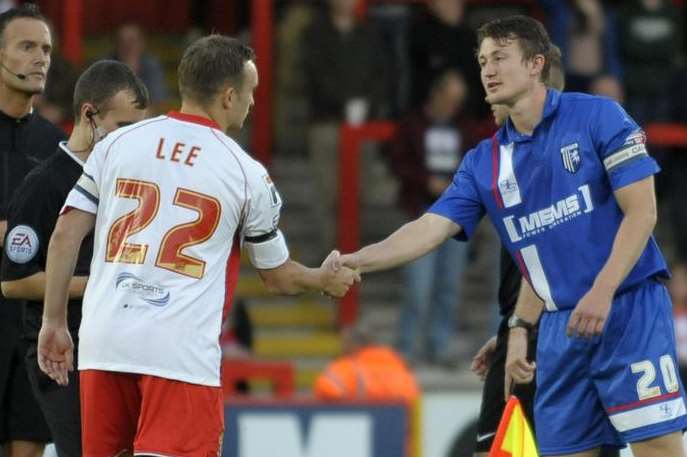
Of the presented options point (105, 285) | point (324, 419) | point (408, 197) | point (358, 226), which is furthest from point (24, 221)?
point (358, 226)

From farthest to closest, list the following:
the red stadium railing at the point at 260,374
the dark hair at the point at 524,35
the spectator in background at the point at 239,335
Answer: the spectator in background at the point at 239,335 < the red stadium railing at the point at 260,374 < the dark hair at the point at 524,35

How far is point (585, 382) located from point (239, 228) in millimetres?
1391

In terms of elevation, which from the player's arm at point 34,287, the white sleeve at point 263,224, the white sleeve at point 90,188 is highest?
the white sleeve at point 90,188

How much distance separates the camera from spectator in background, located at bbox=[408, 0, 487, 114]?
41.5ft

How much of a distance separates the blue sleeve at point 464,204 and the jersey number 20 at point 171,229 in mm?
1123

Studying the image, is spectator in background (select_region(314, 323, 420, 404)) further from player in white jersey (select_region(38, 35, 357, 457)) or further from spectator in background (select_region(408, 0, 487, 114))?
player in white jersey (select_region(38, 35, 357, 457))

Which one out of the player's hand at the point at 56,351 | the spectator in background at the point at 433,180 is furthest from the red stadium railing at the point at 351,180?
the player's hand at the point at 56,351

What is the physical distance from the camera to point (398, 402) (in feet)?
33.6

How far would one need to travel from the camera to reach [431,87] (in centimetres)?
1257

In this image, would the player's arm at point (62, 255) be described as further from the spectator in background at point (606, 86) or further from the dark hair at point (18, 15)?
the spectator in background at point (606, 86)

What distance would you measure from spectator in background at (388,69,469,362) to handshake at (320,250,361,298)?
5.58 m

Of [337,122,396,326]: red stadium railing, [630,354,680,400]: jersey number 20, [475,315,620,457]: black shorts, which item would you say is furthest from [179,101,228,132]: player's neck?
[337,122,396,326]: red stadium railing

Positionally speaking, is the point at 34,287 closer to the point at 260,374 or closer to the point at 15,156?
the point at 15,156

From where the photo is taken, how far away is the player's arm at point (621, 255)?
6.00 metres
